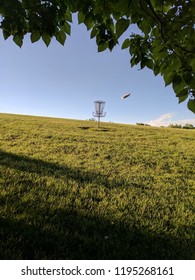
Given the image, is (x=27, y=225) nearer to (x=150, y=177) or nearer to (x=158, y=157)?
(x=150, y=177)

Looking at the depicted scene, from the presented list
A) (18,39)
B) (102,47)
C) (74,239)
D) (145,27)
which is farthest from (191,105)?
(74,239)

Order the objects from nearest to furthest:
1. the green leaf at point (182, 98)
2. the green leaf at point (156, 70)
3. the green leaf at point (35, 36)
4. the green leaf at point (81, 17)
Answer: the green leaf at point (182, 98) < the green leaf at point (35, 36) < the green leaf at point (81, 17) < the green leaf at point (156, 70)

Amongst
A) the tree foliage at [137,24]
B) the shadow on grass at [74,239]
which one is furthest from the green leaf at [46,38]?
the shadow on grass at [74,239]

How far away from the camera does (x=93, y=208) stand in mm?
4719

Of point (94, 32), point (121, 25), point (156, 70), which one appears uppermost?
point (94, 32)

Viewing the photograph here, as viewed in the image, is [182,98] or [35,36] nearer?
[182,98]

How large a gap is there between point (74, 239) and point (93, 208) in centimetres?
129

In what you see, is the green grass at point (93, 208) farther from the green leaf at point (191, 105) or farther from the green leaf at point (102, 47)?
the green leaf at point (102, 47)

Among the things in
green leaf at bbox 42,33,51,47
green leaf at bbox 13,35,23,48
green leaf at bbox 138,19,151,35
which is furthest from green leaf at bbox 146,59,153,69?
green leaf at bbox 13,35,23,48

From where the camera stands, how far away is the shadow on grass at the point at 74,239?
311 cm

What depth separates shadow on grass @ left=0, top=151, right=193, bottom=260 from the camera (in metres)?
3.11

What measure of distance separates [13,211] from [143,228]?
211 centimetres

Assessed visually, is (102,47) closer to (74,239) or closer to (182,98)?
(182,98)

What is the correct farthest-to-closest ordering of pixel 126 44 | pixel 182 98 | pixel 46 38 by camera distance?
pixel 126 44 → pixel 46 38 → pixel 182 98
